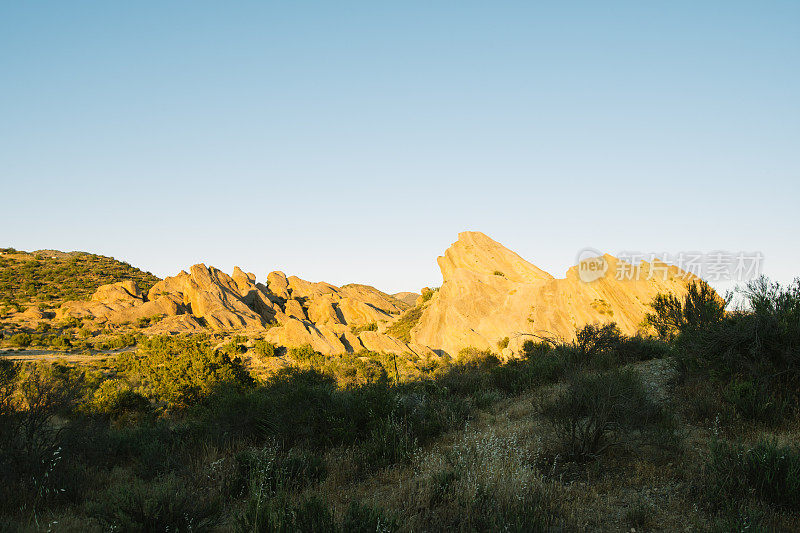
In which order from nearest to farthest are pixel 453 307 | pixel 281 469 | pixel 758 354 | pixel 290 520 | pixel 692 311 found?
pixel 290 520, pixel 281 469, pixel 758 354, pixel 692 311, pixel 453 307

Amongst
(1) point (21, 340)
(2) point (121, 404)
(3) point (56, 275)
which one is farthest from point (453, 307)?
(3) point (56, 275)

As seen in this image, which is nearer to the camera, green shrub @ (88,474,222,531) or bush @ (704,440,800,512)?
green shrub @ (88,474,222,531)

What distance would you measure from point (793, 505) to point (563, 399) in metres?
3.91

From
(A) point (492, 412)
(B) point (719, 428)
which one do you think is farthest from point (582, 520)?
(A) point (492, 412)

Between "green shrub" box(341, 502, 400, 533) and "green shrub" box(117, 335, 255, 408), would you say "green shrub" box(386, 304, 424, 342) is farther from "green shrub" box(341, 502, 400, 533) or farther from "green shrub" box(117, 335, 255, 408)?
"green shrub" box(341, 502, 400, 533)

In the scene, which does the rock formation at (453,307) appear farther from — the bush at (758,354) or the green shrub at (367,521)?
the green shrub at (367,521)

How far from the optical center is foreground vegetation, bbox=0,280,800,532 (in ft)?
16.4

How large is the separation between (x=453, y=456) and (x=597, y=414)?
8.28 feet

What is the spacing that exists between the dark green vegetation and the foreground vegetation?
48.7 meters

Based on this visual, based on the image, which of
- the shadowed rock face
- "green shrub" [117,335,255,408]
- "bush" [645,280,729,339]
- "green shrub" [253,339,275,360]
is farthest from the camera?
"green shrub" [253,339,275,360]

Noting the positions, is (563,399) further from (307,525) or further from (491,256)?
(491,256)

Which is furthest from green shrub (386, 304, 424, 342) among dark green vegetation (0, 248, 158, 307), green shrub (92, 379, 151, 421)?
dark green vegetation (0, 248, 158, 307)

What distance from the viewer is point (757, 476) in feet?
17.3

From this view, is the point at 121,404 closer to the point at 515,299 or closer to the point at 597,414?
the point at 597,414
